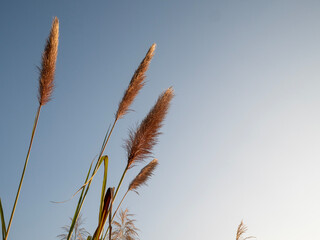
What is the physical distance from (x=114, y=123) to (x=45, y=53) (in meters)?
0.86

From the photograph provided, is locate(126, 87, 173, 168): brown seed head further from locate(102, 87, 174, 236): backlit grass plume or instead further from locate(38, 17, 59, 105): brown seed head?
locate(38, 17, 59, 105): brown seed head

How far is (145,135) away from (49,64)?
3.42 ft

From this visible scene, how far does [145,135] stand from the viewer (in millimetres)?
2557

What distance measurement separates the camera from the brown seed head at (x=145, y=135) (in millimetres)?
2547

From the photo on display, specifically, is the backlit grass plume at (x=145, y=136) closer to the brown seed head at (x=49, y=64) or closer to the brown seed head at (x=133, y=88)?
the brown seed head at (x=133, y=88)

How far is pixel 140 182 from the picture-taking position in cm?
316

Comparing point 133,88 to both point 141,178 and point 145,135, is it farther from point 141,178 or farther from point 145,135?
point 141,178

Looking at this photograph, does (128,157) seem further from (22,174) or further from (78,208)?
(22,174)

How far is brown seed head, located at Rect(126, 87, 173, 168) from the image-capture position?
255 cm

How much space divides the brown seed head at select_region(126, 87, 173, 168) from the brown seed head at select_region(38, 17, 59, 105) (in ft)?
2.83

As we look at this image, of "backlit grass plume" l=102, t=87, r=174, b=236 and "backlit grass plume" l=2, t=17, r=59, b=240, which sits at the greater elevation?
"backlit grass plume" l=2, t=17, r=59, b=240

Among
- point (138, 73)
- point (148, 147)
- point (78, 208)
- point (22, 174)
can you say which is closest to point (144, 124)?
point (148, 147)

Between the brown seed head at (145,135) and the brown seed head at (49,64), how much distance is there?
86cm

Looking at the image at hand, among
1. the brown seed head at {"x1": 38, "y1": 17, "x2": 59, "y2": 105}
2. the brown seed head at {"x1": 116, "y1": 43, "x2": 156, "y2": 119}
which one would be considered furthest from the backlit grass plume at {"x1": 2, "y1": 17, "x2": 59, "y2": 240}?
the brown seed head at {"x1": 116, "y1": 43, "x2": 156, "y2": 119}
